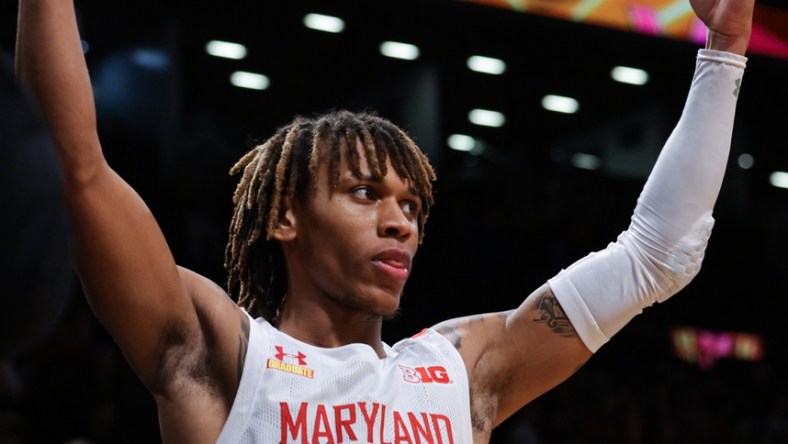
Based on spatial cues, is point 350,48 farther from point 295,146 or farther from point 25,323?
point 25,323

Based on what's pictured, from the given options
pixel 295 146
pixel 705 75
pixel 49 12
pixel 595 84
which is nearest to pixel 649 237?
pixel 705 75

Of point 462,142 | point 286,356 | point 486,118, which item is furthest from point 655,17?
point 286,356

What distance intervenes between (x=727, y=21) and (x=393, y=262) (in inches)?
38.3

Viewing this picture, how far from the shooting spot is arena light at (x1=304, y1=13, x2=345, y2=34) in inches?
335

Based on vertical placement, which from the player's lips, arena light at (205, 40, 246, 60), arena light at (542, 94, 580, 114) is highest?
arena light at (205, 40, 246, 60)

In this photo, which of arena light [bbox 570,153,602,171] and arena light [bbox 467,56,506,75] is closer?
arena light [bbox 467,56,506,75]

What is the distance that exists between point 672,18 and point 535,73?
2.39 m

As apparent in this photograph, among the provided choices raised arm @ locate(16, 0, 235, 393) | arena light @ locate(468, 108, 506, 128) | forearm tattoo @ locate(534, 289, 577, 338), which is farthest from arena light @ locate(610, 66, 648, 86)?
raised arm @ locate(16, 0, 235, 393)

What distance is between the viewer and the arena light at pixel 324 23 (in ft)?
27.9

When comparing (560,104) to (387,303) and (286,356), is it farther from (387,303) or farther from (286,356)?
(286,356)

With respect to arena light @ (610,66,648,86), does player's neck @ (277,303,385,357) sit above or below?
below

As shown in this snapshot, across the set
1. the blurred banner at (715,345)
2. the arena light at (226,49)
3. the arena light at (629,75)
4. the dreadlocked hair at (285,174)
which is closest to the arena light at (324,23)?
the arena light at (226,49)

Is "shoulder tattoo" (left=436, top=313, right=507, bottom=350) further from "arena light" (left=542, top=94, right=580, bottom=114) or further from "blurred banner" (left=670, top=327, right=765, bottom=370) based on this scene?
"arena light" (left=542, top=94, right=580, bottom=114)

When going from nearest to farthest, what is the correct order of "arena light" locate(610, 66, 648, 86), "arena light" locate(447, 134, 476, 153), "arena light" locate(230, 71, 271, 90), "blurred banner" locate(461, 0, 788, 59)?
1. "blurred banner" locate(461, 0, 788, 59)
2. "arena light" locate(610, 66, 648, 86)
3. "arena light" locate(230, 71, 271, 90)
4. "arena light" locate(447, 134, 476, 153)
